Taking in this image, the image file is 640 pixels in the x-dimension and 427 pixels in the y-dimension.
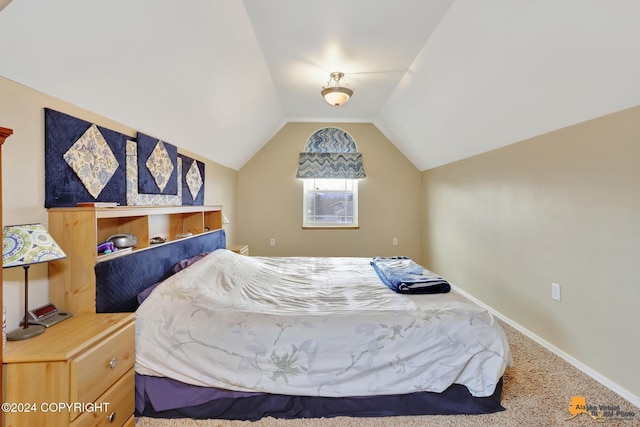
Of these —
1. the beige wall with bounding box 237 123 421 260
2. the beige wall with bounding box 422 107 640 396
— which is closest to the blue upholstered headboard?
the beige wall with bounding box 237 123 421 260

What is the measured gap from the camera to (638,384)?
172 cm

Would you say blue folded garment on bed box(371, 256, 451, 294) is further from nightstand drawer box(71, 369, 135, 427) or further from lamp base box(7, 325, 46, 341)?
lamp base box(7, 325, 46, 341)

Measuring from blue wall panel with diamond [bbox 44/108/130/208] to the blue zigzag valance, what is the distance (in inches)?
118

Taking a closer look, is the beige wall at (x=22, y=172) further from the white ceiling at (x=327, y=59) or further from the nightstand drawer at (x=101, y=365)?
the nightstand drawer at (x=101, y=365)

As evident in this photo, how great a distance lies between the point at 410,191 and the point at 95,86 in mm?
4286

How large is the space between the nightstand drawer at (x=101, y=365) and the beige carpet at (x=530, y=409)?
0.45 m

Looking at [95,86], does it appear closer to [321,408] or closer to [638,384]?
[321,408]

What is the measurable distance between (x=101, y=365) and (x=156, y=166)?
1.57m

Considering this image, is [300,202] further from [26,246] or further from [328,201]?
[26,246]

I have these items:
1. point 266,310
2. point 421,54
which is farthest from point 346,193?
point 266,310

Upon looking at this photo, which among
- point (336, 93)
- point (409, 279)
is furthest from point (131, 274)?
point (336, 93)

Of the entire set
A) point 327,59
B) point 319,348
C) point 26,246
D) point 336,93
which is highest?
point 327,59

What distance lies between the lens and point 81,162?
5.23ft

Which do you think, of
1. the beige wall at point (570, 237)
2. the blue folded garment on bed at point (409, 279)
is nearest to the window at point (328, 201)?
the beige wall at point (570, 237)
